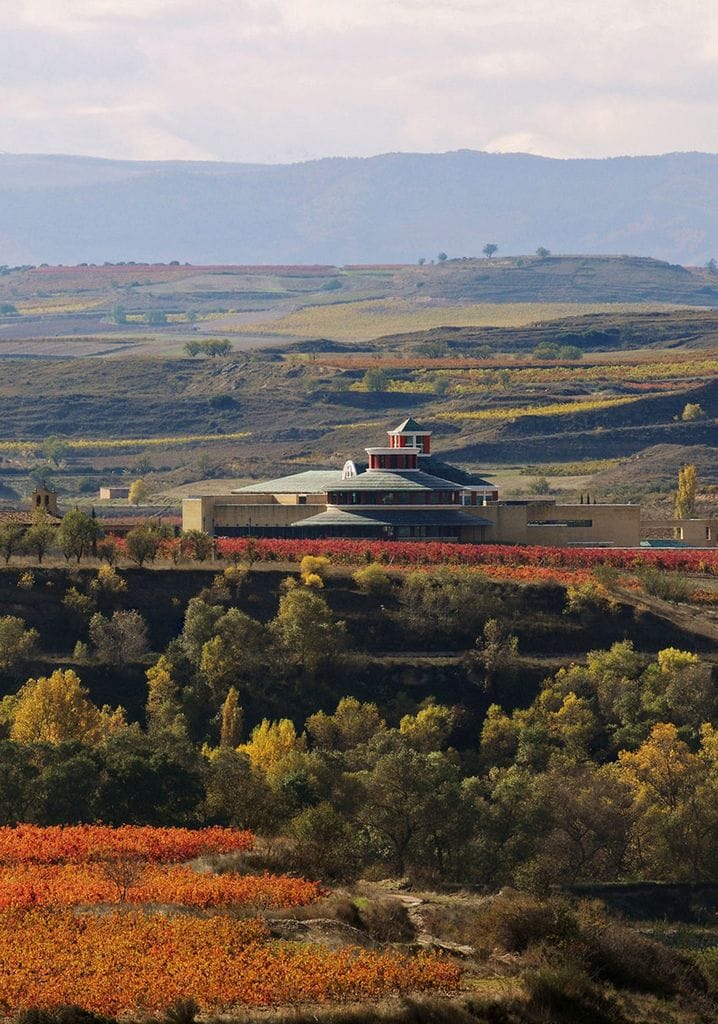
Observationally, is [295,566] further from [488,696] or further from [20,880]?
[20,880]

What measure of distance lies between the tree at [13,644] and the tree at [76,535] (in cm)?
1287

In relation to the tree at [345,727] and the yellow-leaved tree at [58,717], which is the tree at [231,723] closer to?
the tree at [345,727]

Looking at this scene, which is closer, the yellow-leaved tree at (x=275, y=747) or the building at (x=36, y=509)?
the yellow-leaved tree at (x=275, y=747)

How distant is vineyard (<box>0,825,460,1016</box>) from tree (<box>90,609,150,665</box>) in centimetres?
4324

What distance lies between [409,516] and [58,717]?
4994cm

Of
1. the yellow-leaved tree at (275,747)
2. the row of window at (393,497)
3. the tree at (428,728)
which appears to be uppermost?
the row of window at (393,497)

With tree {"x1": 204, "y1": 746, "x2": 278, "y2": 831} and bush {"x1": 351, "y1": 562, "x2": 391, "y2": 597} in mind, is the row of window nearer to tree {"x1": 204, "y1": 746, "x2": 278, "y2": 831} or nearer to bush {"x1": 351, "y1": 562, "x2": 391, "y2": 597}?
bush {"x1": 351, "y1": 562, "x2": 391, "y2": 597}

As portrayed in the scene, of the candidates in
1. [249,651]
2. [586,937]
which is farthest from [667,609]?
[586,937]

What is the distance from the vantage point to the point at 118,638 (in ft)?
390

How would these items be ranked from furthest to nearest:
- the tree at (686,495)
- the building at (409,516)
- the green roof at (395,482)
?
the tree at (686,495), the green roof at (395,482), the building at (409,516)

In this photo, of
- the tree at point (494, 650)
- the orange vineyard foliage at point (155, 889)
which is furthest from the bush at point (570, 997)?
the tree at point (494, 650)

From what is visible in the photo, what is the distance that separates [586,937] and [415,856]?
81.5 feet

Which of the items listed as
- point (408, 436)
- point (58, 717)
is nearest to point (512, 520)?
point (408, 436)

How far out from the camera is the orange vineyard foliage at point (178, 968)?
190 feet
